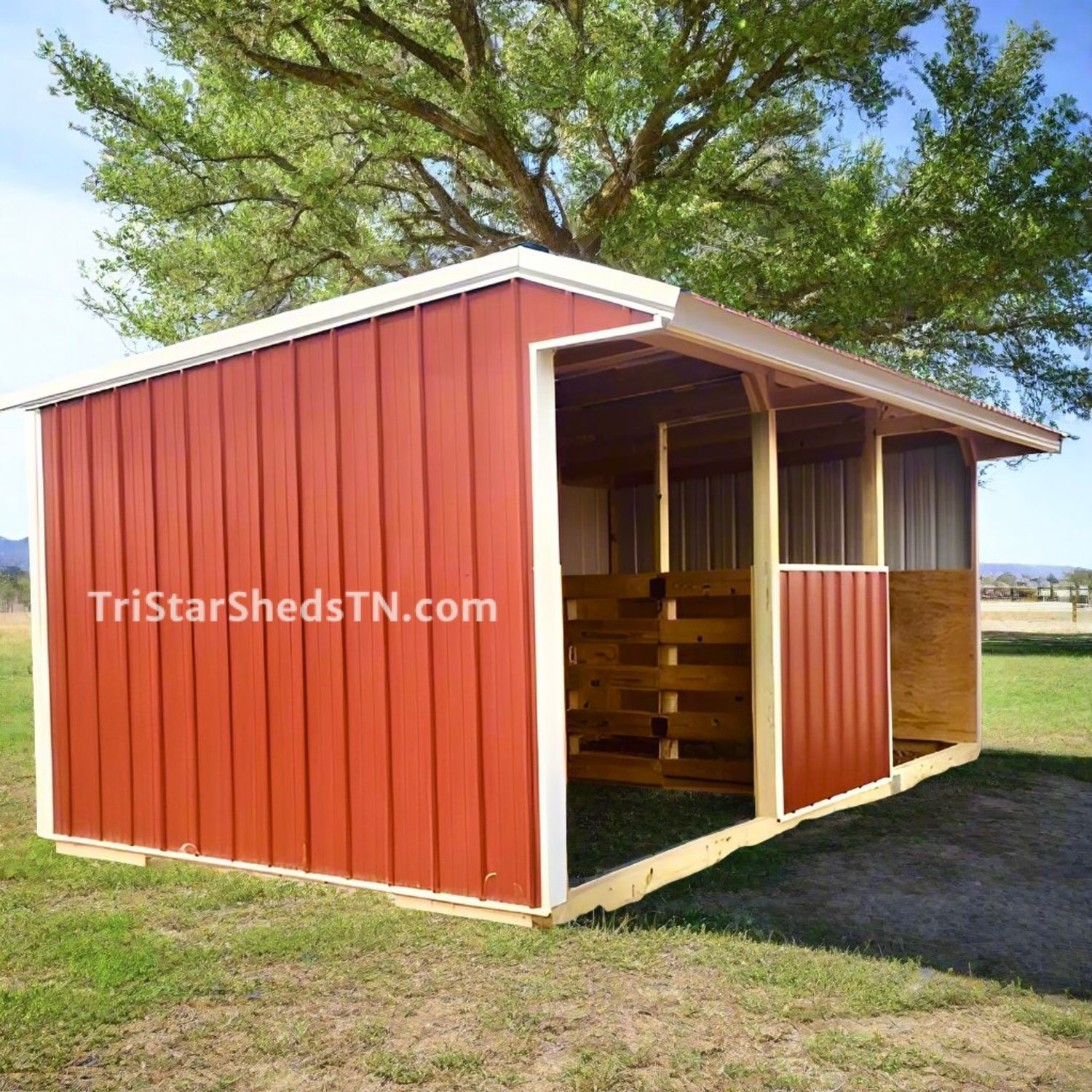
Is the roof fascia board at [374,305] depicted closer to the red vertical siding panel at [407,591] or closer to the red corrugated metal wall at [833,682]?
the red vertical siding panel at [407,591]

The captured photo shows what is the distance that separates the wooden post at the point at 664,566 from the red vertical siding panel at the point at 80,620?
366 cm

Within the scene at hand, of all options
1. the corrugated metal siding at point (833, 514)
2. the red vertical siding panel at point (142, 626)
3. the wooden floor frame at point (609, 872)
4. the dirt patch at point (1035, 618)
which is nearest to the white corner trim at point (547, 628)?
the wooden floor frame at point (609, 872)

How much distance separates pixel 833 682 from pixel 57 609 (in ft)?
16.2

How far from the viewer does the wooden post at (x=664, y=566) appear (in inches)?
335

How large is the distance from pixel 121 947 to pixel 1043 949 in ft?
13.1

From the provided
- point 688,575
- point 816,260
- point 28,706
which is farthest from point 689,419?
point 28,706

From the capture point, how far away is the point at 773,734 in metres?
7.47

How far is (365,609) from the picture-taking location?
246 inches

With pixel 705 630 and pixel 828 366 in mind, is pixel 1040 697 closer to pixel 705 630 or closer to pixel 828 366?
pixel 705 630

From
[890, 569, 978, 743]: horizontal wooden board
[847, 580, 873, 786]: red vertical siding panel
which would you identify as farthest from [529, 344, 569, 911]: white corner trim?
[890, 569, 978, 743]: horizontal wooden board

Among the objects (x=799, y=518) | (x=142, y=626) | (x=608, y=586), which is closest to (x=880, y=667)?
(x=799, y=518)

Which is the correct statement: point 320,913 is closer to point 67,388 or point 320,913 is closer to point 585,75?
point 67,388

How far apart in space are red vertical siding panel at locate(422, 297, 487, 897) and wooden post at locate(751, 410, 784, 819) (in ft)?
7.52

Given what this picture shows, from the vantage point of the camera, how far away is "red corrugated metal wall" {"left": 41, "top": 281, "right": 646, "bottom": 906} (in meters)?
5.69
